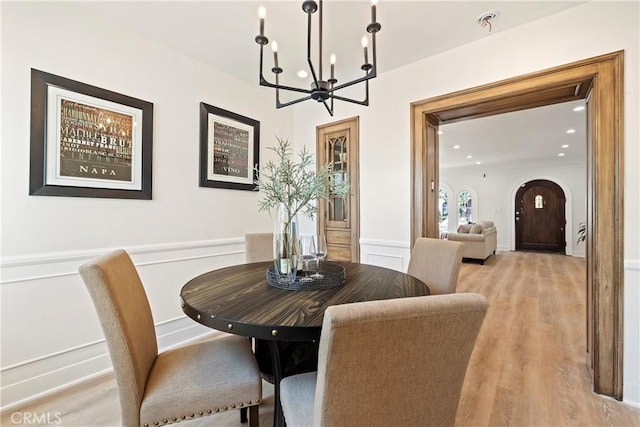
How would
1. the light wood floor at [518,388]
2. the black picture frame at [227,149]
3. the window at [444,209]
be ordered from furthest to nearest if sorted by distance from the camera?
1. the window at [444,209]
2. the black picture frame at [227,149]
3. the light wood floor at [518,388]

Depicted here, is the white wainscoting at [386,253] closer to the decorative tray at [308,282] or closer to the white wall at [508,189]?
the decorative tray at [308,282]

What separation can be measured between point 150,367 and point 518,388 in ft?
7.19

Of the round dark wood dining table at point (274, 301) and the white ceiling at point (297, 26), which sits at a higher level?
the white ceiling at point (297, 26)

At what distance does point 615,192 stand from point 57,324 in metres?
3.68

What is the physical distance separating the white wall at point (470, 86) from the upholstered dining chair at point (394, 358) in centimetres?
178

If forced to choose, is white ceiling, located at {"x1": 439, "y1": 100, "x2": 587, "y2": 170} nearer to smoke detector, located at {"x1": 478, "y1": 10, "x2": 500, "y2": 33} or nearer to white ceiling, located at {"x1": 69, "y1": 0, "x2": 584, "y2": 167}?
smoke detector, located at {"x1": 478, "y1": 10, "x2": 500, "y2": 33}

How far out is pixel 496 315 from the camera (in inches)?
124

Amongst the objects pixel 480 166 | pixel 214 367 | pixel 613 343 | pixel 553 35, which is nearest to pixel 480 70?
pixel 553 35

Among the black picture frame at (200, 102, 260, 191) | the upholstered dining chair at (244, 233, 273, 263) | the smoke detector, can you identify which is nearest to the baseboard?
the upholstered dining chair at (244, 233, 273, 263)

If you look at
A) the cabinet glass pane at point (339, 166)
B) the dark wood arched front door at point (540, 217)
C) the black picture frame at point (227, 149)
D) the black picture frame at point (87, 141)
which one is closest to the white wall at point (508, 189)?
the dark wood arched front door at point (540, 217)

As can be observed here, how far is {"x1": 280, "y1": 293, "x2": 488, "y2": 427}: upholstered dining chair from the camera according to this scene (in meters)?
0.65

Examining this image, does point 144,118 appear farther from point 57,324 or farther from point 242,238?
point 57,324

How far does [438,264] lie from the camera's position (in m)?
1.81

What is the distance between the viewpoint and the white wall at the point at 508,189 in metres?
7.54
